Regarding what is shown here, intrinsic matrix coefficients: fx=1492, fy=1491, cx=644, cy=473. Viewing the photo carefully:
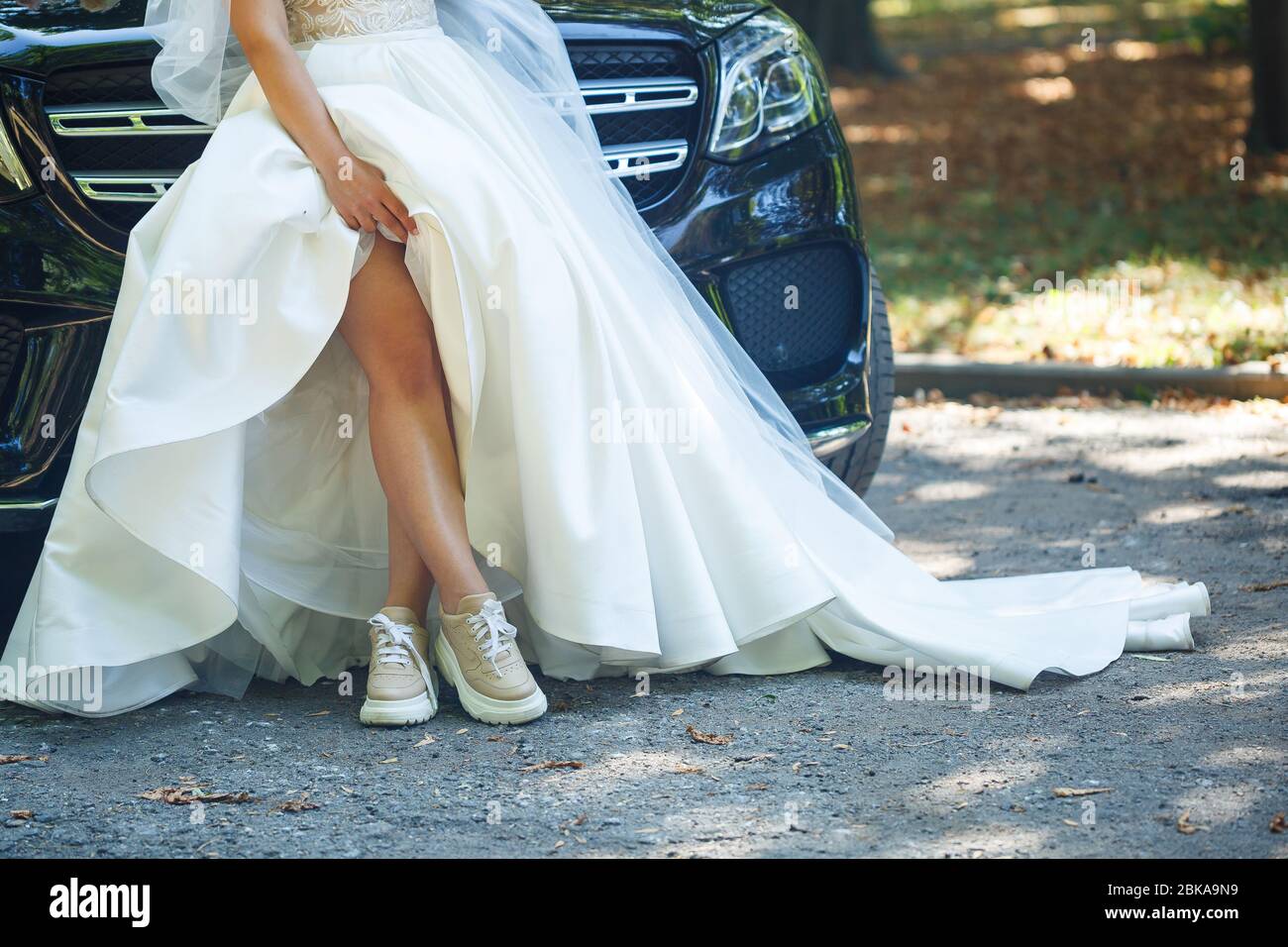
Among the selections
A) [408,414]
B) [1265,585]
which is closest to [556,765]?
[408,414]

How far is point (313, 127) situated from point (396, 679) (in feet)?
3.37

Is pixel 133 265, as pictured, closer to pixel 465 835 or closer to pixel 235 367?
pixel 235 367

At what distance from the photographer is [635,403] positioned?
112 inches

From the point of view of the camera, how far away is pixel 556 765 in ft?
8.41

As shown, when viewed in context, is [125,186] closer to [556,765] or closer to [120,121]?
[120,121]

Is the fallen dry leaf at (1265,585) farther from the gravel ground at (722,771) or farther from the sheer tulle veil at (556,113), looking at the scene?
the sheer tulle veil at (556,113)

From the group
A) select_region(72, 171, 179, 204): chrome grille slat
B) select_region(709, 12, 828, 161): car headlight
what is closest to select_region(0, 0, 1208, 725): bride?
select_region(72, 171, 179, 204): chrome grille slat

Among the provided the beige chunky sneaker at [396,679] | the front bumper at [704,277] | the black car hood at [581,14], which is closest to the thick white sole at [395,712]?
the beige chunky sneaker at [396,679]

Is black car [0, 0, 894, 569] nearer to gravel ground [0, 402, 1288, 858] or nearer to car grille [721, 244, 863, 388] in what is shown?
car grille [721, 244, 863, 388]

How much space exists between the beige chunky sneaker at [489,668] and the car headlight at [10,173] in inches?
46.9
